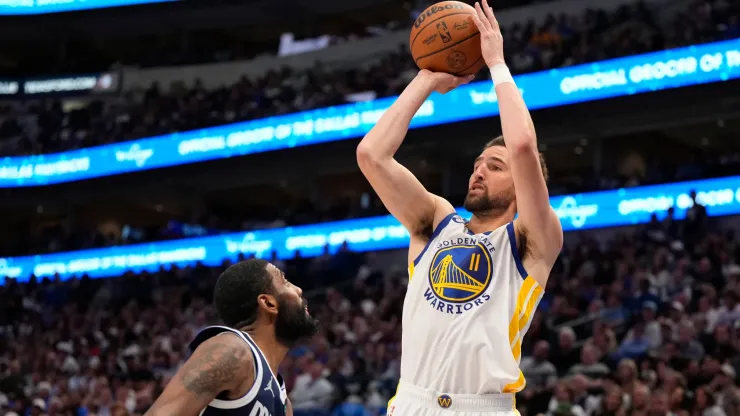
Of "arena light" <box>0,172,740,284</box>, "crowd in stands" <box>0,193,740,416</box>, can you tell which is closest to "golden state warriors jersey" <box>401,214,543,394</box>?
"crowd in stands" <box>0,193,740,416</box>

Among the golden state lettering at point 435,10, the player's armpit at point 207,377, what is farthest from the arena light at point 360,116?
the player's armpit at point 207,377

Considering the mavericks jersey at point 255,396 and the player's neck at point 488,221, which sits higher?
the player's neck at point 488,221

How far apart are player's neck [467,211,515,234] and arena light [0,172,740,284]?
36.1ft

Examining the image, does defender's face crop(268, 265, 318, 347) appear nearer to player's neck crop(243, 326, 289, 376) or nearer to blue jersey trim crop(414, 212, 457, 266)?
player's neck crop(243, 326, 289, 376)

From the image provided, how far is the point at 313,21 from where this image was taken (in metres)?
26.3

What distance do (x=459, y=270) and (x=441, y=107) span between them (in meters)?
13.7

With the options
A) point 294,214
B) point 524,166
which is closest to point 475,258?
point 524,166

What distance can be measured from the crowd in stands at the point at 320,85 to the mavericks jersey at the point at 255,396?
40.8 ft

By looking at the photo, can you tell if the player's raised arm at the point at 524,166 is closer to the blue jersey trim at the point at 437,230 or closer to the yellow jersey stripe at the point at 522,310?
the yellow jersey stripe at the point at 522,310

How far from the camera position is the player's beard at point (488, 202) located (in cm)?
349

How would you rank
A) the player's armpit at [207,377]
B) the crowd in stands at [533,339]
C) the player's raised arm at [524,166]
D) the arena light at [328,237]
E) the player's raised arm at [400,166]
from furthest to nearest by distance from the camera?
1. the arena light at [328,237]
2. the crowd in stands at [533,339]
3. the player's raised arm at [400,166]
4. the player's raised arm at [524,166]
5. the player's armpit at [207,377]

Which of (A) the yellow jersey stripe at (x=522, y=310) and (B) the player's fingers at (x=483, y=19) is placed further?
(B) the player's fingers at (x=483, y=19)

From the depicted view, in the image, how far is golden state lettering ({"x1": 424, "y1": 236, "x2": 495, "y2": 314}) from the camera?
330 centimetres

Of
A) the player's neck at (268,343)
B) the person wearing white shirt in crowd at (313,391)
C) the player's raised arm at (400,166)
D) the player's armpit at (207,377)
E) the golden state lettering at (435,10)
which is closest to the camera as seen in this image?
the player's armpit at (207,377)
